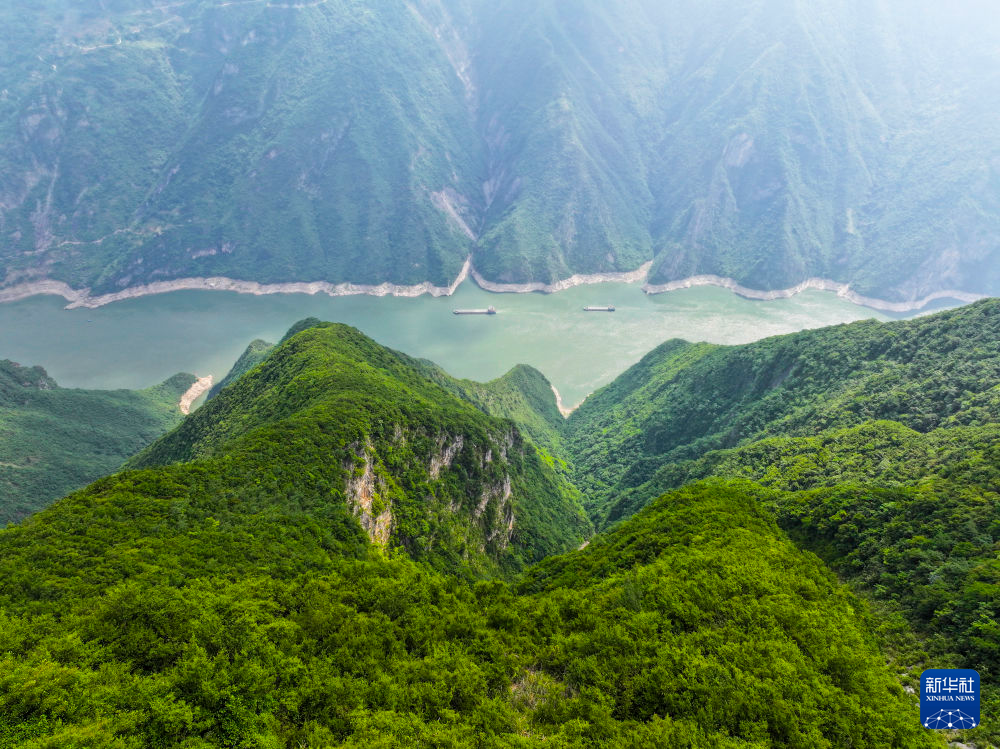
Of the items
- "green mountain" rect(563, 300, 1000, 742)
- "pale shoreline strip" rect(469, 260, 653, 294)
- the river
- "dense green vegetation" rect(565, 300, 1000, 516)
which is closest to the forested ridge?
"green mountain" rect(563, 300, 1000, 742)

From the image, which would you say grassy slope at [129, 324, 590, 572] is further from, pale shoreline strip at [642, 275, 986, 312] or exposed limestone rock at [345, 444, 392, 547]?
pale shoreline strip at [642, 275, 986, 312]

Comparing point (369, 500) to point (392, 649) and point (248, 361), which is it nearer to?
point (392, 649)

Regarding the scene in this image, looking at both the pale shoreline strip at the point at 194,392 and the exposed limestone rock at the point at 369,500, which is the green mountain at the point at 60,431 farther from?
the exposed limestone rock at the point at 369,500

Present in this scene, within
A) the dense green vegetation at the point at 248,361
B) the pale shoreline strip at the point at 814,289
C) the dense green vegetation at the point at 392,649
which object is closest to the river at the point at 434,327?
the pale shoreline strip at the point at 814,289

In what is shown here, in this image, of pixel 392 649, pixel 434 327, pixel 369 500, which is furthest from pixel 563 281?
pixel 392 649

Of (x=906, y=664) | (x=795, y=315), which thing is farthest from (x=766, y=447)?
(x=795, y=315)

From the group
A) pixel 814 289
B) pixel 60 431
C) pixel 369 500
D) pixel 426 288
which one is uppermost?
pixel 814 289
